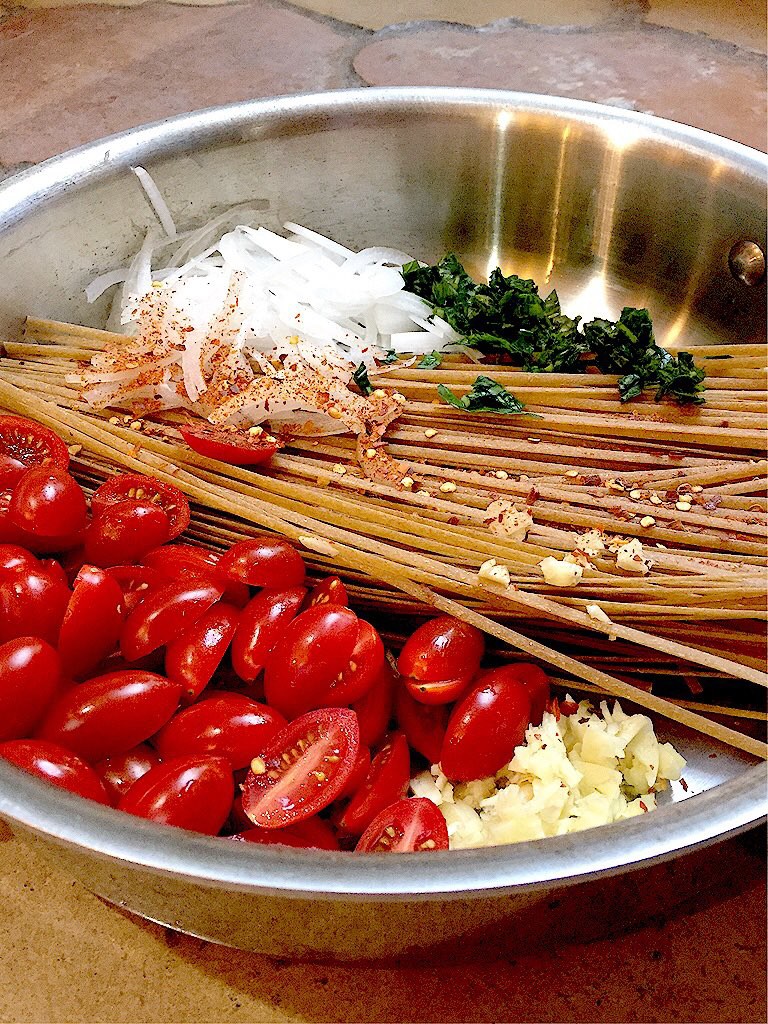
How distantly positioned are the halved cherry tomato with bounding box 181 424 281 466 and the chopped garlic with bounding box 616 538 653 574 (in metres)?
0.69

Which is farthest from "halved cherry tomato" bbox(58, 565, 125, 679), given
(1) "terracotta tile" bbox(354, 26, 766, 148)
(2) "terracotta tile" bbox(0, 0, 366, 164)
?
(1) "terracotta tile" bbox(354, 26, 766, 148)

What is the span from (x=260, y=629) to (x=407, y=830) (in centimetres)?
42

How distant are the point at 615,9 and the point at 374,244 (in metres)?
2.03

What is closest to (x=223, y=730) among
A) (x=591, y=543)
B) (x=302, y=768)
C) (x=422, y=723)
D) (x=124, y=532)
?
(x=302, y=768)

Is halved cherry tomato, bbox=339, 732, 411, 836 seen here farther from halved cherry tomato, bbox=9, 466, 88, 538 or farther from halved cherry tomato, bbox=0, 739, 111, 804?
halved cherry tomato, bbox=9, 466, 88, 538

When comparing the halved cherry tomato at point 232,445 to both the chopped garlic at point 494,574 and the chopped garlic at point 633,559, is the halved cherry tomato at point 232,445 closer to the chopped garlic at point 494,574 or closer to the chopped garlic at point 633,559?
the chopped garlic at point 494,574

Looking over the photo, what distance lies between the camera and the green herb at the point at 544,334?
5.89 feet

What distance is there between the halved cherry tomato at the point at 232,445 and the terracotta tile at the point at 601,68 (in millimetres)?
2131

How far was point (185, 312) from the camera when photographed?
76.4 inches

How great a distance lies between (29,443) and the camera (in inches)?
71.9

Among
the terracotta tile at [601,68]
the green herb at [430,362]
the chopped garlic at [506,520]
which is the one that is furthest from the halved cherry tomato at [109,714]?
the terracotta tile at [601,68]

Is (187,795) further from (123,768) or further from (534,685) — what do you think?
(534,685)

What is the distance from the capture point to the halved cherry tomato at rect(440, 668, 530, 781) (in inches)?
55.1

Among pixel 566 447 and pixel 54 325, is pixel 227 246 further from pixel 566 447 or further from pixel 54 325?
pixel 566 447
